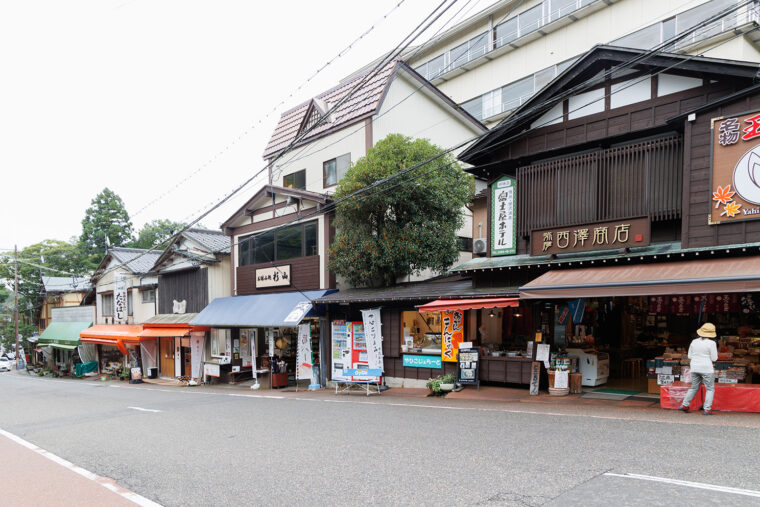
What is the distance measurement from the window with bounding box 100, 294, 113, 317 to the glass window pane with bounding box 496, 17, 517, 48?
3182 cm

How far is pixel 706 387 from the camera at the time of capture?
9234mm

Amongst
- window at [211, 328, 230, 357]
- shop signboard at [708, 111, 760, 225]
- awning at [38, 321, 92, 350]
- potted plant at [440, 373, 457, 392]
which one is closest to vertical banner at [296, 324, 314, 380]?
potted plant at [440, 373, 457, 392]

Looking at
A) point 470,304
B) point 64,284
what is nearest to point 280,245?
point 470,304

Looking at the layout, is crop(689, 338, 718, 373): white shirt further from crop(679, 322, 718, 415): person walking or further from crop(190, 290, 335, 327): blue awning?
crop(190, 290, 335, 327): blue awning

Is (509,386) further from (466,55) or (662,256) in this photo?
(466,55)

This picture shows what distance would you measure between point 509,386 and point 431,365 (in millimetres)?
2589

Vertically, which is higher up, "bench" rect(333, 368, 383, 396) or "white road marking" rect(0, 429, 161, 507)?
"white road marking" rect(0, 429, 161, 507)

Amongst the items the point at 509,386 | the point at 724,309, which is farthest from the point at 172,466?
Answer: the point at 724,309

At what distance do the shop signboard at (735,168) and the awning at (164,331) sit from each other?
22469mm

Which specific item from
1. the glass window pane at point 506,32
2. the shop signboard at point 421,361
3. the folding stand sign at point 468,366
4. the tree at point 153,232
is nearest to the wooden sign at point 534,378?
the folding stand sign at point 468,366

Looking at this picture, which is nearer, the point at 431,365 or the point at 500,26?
the point at 431,365

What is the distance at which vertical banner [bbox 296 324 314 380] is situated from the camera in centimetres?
1802

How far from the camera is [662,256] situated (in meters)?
10.7

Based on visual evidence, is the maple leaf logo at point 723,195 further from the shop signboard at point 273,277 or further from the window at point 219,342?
the window at point 219,342
